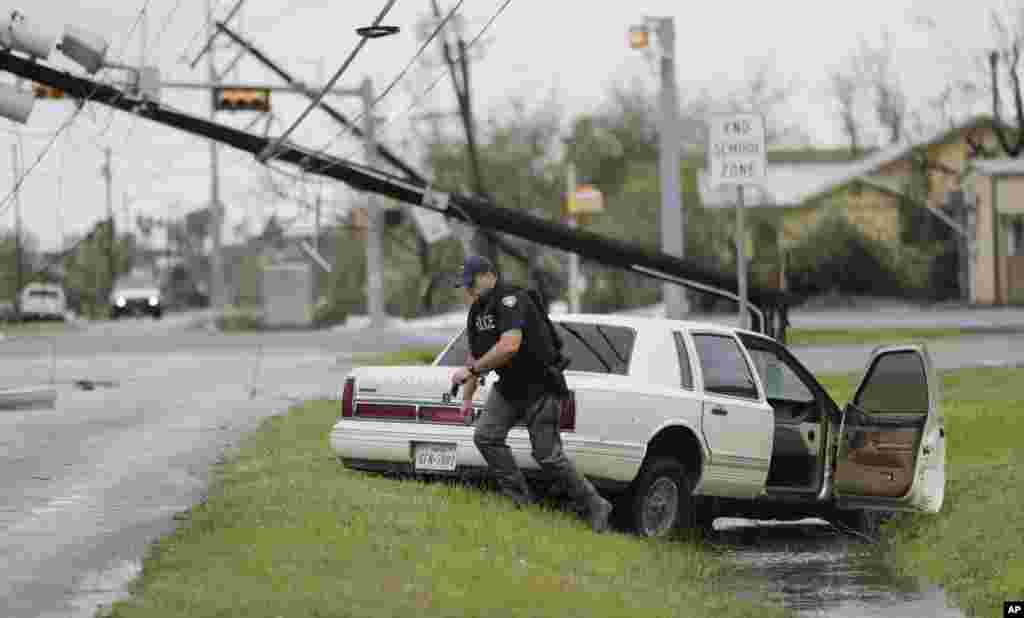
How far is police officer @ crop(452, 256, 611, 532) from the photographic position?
1146 cm

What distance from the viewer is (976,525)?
40.7 ft

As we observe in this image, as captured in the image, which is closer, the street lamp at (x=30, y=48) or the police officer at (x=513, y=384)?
the police officer at (x=513, y=384)

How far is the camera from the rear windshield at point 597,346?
1240 cm

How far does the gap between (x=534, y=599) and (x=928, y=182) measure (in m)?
68.4

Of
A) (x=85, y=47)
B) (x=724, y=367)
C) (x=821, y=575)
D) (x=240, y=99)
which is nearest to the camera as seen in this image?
(x=821, y=575)

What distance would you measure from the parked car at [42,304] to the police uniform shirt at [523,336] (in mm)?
67567

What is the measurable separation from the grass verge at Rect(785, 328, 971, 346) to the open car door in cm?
2497

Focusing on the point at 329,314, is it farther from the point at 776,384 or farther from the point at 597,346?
the point at 597,346

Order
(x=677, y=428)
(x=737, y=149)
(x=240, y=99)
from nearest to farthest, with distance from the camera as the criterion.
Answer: (x=677, y=428), (x=737, y=149), (x=240, y=99)

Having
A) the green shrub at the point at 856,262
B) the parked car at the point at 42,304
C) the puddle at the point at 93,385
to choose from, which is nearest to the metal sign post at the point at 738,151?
the puddle at the point at 93,385

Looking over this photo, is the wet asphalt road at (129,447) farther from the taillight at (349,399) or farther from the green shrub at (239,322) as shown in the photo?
the green shrub at (239,322)

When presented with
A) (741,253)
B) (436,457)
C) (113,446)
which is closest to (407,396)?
(436,457)

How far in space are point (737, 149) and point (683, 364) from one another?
469cm

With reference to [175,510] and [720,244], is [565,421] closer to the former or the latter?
[175,510]
